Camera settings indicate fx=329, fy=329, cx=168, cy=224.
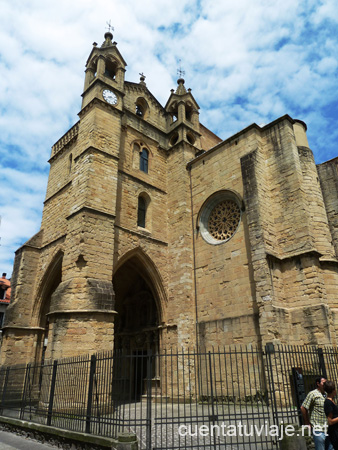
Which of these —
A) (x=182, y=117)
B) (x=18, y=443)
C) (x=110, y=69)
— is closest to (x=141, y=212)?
(x=182, y=117)

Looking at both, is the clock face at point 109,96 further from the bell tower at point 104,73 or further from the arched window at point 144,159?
the arched window at point 144,159

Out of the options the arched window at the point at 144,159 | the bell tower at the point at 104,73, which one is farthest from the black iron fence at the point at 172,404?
the bell tower at the point at 104,73

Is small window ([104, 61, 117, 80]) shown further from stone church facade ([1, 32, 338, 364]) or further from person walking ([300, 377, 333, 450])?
person walking ([300, 377, 333, 450])

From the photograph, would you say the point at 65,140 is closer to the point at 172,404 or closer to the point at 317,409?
the point at 172,404

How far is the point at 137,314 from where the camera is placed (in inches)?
571

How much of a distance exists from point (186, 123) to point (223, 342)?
10.4 metres

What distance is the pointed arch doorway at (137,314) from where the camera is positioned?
13055 mm

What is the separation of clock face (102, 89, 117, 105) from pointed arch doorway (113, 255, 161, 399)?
6.33 meters

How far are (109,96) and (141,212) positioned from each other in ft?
15.9

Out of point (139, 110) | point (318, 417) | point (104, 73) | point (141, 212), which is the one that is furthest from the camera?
point (139, 110)

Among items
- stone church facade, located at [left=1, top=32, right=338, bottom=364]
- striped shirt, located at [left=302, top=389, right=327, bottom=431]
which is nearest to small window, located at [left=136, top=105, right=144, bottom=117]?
stone church facade, located at [left=1, top=32, right=338, bottom=364]

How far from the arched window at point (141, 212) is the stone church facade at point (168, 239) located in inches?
2.5

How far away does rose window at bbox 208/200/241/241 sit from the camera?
11945 millimetres

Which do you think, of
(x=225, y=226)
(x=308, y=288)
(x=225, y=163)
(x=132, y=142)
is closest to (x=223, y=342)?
(x=308, y=288)
